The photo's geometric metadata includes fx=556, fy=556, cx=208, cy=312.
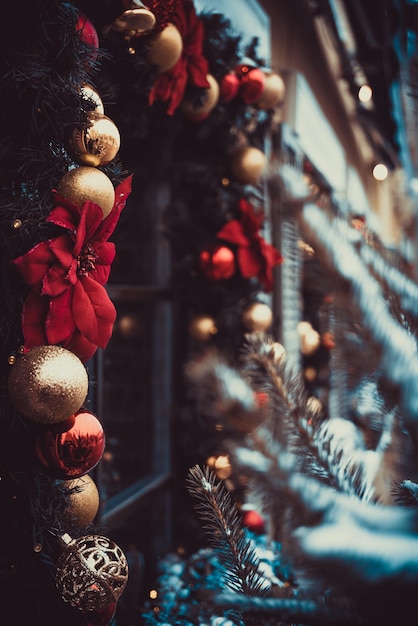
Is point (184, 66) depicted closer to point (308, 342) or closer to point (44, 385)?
point (44, 385)

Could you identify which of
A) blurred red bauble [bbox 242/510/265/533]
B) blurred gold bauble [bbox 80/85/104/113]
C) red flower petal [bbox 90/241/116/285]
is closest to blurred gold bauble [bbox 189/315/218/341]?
blurred red bauble [bbox 242/510/265/533]

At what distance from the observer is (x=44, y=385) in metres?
0.99

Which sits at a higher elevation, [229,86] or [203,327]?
[229,86]

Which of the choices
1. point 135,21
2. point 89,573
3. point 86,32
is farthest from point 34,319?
point 135,21

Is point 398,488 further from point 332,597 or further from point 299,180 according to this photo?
point 299,180

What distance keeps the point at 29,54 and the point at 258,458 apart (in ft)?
2.78

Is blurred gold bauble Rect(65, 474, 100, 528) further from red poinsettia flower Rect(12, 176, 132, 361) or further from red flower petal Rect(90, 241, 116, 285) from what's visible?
red flower petal Rect(90, 241, 116, 285)

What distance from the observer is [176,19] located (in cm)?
163

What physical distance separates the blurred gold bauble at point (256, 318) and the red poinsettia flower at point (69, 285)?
116cm

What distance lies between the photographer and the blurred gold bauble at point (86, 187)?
1087mm

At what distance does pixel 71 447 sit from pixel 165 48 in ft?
3.58

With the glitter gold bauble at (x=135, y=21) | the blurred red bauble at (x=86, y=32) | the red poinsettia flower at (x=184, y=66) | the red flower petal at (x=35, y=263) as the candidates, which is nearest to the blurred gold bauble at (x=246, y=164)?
the red poinsettia flower at (x=184, y=66)

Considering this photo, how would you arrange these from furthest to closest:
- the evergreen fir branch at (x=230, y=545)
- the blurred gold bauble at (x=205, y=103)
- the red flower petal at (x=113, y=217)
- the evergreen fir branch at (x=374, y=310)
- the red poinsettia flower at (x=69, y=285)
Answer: the blurred gold bauble at (x=205, y=103) → the red flower petal at (x=113, y=217) → the red poinsettia flower at (x=69, y=285) → the evergreen fir branch at (x=230, y=545) → the evergreen fir branch at (x=374, y=310)

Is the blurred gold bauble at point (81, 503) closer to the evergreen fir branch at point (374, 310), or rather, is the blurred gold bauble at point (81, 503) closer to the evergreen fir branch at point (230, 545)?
the evergreen fir branch at point (230, 545)
